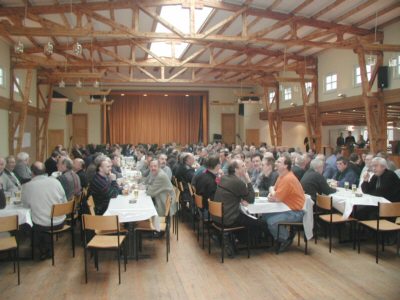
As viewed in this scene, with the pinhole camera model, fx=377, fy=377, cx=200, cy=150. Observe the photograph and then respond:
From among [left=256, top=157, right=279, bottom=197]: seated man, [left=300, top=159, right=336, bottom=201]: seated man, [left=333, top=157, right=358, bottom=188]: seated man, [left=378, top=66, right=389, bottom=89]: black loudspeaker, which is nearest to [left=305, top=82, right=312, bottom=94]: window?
[left=378, top=66, right=389, bottom=89]: black loudspeaker

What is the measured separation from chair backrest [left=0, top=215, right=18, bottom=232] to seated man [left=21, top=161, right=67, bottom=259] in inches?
30.3

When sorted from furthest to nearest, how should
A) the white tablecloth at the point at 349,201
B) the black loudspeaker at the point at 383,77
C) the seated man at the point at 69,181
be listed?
the black loudspeaker at the point at 383,77 < the seated man at the point at 69,181 < the white tablecloth at the point at 349,201

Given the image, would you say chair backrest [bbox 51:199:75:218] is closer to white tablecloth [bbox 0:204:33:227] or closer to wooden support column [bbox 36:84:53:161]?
white tablecloth [bbox 0:204:33:227]

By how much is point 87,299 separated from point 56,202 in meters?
1.66

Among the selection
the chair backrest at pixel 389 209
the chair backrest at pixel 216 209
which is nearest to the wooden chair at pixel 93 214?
the chair backrest at pixel 216 209

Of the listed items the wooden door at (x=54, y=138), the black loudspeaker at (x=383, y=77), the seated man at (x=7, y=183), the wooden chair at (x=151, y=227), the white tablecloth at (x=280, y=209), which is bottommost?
the wooden chair at (x=151, y=227)

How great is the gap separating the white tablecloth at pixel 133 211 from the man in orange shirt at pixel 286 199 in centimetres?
172

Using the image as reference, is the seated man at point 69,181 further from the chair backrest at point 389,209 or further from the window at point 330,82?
the window at point 330,82

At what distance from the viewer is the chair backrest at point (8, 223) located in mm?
4316

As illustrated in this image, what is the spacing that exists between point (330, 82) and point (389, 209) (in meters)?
10.5

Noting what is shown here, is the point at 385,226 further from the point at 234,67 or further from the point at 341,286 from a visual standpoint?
the point at 234,67

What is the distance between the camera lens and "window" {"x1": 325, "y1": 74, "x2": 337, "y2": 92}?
14.2 meters

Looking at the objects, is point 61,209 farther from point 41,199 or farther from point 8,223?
point 8,223

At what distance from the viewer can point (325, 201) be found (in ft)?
18.0
